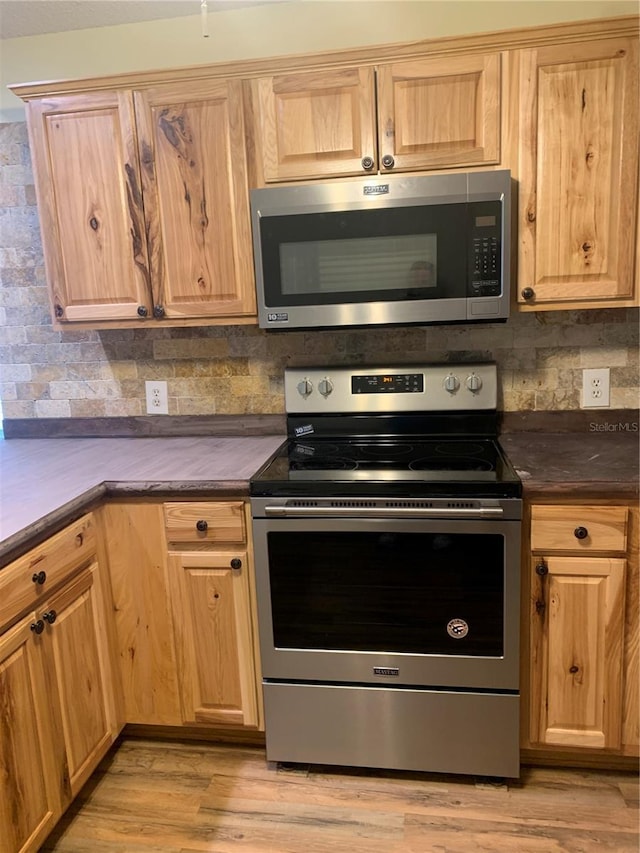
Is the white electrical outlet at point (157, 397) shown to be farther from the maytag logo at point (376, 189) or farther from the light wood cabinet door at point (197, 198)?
the maytag logo at point (376, 189)

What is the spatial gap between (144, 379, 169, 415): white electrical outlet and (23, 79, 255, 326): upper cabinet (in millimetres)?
360

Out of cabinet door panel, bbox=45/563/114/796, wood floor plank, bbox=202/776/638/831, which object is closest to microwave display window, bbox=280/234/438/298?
cabinet door panel, bbox=45/563/114/796

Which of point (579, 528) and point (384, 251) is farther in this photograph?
point (384, 251)

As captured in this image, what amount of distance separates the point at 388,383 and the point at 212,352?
2.23ft

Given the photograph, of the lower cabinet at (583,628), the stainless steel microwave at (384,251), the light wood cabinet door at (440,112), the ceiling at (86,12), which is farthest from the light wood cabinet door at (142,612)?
the ceiling at (86,12)

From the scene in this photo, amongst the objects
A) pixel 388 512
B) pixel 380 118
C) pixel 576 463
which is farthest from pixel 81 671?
pixel 380 118

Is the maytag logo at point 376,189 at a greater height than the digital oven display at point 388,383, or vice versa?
the maytag logo at point 376,189

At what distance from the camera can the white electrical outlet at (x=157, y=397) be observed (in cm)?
238

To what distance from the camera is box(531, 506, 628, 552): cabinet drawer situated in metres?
1.65

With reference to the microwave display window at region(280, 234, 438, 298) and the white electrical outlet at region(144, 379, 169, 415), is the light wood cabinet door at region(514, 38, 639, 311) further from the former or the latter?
the white electrical outlet at region(144, 379, 169, 415)

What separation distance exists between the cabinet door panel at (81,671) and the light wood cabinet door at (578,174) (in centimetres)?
154

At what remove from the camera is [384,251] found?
1.85 metres

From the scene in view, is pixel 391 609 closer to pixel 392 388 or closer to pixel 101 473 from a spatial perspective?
pixel 392 388

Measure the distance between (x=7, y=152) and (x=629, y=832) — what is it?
2938 mm
